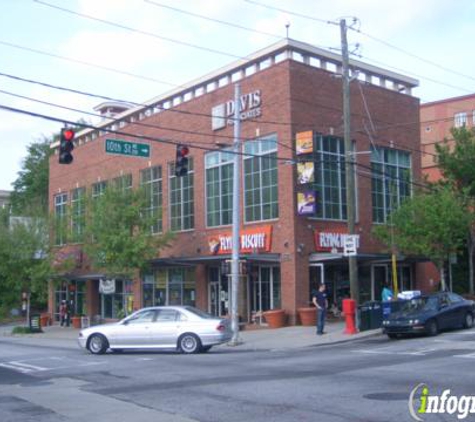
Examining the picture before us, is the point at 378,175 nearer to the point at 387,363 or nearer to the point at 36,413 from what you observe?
the point at 387,363

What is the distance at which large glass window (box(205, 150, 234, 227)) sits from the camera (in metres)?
34.3

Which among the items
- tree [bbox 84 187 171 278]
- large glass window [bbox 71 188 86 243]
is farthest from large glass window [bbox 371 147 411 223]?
large glass window [bbox 71 188 86 243]

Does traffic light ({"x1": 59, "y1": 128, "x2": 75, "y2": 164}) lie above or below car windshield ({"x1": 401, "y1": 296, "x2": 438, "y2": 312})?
above

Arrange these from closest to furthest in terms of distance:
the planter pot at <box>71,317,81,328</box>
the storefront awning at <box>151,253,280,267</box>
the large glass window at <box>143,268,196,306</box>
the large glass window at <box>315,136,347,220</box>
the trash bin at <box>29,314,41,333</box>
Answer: the storefront awning at <box>151,253,280,267</box> < the large glass window at <box>315,136,347,220</box> < the large glass window at <box>143,268,196,306</box> < the trash bin at <box>29,314,41,333</box> < the planter pot at <box>71,317,81,328</box>

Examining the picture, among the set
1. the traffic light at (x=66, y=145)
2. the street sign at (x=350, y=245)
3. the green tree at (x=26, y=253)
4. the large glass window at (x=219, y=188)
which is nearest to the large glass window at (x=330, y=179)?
→ the large glass window at (x=219, y=188)

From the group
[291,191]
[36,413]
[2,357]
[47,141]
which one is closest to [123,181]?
[291,191]

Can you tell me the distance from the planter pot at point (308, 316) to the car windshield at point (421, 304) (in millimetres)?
5736

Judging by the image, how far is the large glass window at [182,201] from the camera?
37.0 metres

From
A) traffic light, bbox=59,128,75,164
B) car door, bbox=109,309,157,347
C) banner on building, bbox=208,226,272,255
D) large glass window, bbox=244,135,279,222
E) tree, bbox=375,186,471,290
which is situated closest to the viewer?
traffic light, bbox=59,128,75,164

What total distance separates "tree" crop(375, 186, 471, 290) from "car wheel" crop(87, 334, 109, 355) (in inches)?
559

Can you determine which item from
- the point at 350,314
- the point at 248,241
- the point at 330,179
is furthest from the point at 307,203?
the point at 350,314

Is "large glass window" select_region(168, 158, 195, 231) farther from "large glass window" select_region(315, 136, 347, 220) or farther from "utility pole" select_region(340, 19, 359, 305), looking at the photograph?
"utility pole" select_region(340, 19, 359, 305)

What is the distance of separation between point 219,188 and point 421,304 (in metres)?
13.9

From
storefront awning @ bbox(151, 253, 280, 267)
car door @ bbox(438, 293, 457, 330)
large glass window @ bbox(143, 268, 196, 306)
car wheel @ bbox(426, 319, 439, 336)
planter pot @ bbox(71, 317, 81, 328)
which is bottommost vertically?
planter pot @ bbox(71, 317, 81, 328)
